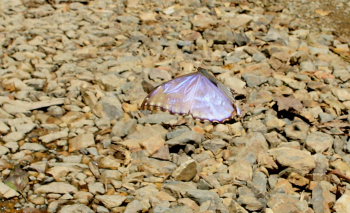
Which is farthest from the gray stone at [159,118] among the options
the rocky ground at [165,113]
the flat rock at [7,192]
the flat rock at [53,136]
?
the flat rock at [7,192]

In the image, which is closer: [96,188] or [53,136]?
[96,188]

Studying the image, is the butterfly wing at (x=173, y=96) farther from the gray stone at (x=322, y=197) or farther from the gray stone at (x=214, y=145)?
the gray stone at (x=322, y=197)

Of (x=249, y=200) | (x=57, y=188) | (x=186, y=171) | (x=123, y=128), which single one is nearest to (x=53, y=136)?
(x=123, y=128)

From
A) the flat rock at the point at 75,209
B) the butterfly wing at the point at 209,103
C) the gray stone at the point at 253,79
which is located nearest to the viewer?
the flat rock at the point at 75,209

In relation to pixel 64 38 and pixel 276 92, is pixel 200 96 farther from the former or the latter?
pixel 64 38

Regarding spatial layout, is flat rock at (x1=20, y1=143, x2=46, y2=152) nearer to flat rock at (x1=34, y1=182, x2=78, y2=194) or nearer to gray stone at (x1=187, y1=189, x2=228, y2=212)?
flat rock at (x1=34, y1=182, x2=78, y2=194)

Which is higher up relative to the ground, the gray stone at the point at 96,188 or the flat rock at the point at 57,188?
the flat rock at the point at 57,188

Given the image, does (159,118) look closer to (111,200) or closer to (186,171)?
(186,171)

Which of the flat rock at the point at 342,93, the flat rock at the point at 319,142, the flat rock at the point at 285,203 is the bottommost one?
the flat rock at the point at 285,203
